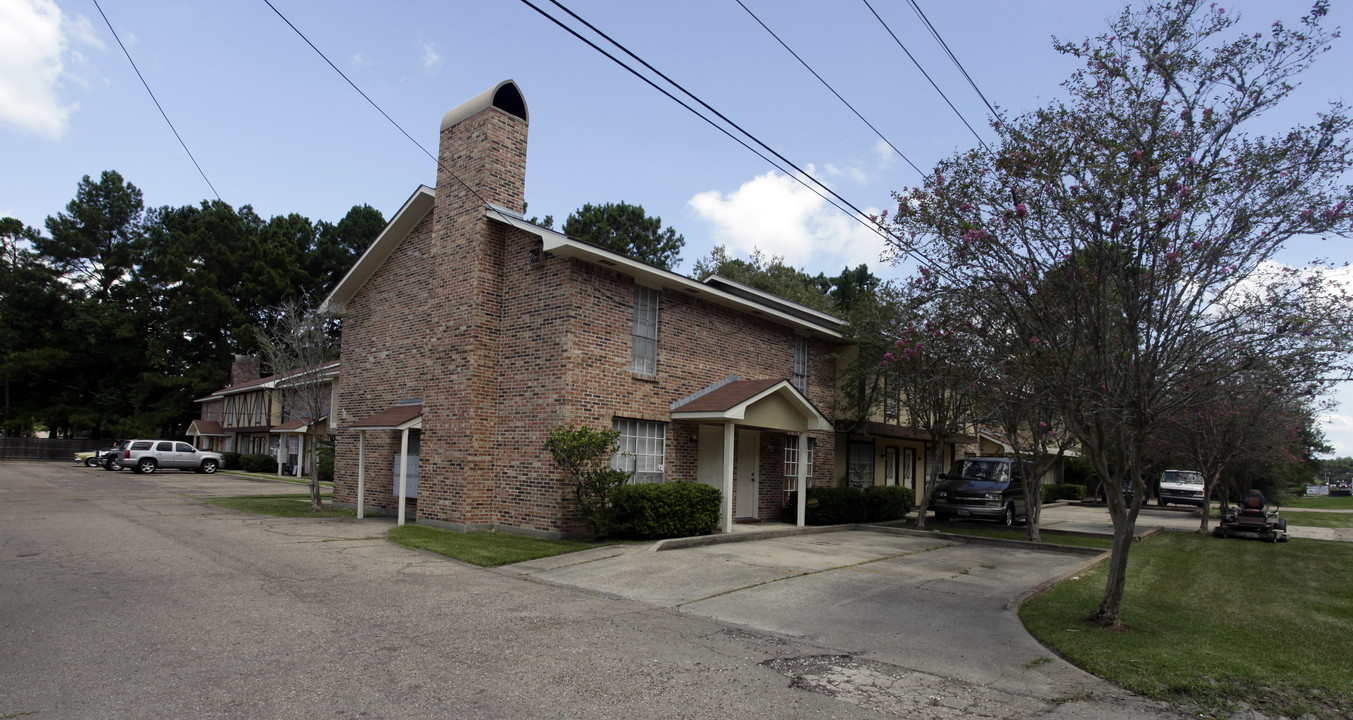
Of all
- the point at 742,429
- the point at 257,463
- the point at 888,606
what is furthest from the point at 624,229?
the point at 888,606

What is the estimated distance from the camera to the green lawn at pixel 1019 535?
16.3 m

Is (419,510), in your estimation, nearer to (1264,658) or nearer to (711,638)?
(711,638)

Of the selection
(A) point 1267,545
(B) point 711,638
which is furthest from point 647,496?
(A) point 1267,545

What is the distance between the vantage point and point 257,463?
41781 millimetres

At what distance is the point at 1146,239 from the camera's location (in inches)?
303

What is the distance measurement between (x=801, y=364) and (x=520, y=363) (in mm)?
8364

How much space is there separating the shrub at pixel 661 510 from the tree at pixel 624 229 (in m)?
33.2

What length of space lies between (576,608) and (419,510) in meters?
8.25

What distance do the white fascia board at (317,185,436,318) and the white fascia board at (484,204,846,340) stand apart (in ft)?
8.91

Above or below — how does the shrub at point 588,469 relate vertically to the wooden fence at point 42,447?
above

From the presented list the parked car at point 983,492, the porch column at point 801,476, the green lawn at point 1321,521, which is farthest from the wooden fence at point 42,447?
the green lawn at point 1321,521

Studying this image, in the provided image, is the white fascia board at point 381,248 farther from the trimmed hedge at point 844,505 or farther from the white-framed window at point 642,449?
the trimmed hedge at point 844,505

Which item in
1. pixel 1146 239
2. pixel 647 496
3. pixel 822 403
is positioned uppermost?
pixel 1146 239

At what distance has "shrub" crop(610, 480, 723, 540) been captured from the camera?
13.4m
